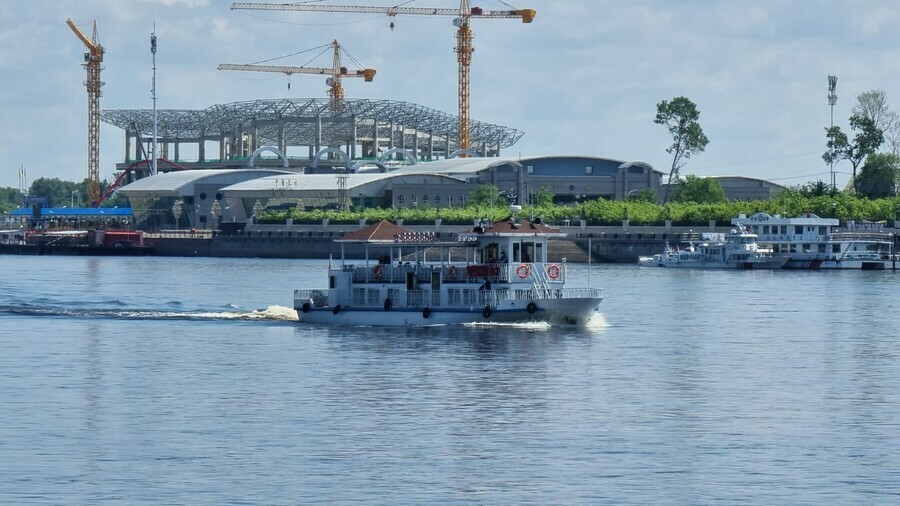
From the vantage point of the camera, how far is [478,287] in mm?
80500

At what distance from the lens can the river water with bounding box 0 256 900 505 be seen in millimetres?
42906

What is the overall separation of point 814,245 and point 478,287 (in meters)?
107

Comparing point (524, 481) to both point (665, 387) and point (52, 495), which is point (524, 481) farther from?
point (665, 387)

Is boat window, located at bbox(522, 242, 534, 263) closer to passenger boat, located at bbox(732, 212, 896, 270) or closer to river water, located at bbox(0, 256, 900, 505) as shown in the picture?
river water, located at bbox(0, 256, 900, 505)

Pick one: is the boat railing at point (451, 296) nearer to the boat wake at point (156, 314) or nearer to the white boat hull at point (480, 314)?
the white boat hull at point (480, 314)

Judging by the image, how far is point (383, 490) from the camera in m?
42.2

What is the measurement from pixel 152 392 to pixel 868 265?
126501 mm

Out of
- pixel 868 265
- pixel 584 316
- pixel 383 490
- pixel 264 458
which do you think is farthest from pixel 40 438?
pixel 868 265

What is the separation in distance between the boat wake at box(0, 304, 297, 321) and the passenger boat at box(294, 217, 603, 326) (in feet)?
27.6

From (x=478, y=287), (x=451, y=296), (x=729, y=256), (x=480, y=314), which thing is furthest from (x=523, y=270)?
(x=729, y=256)

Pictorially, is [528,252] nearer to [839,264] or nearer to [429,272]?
[429,272]

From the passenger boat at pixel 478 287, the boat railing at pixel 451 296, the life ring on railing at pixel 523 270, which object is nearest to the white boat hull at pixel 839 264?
the passenger boat at pixel 478 287

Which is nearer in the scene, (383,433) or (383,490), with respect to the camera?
(383,490)

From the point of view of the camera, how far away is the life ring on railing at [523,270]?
3162 inches
